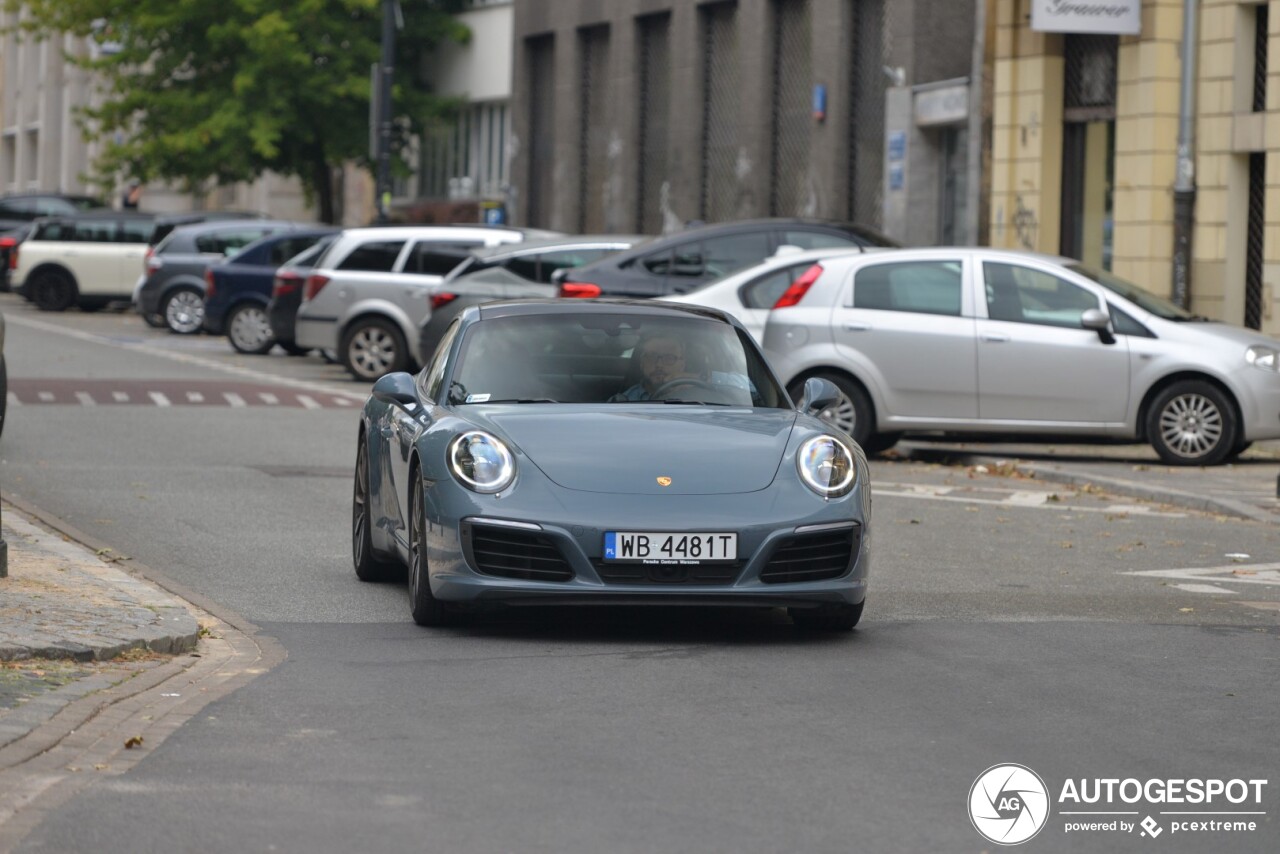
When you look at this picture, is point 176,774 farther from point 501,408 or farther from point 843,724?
point 501,408

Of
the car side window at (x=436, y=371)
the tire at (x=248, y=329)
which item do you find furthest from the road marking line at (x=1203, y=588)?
the tire at (x=248, y=329)

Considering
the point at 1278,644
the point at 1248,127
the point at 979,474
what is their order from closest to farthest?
the point at 1278,644, the point at 979,474, the point at 1248,127

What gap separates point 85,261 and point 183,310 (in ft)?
23.7

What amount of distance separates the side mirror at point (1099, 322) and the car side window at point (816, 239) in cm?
499

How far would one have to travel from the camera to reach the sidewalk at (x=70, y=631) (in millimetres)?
7684

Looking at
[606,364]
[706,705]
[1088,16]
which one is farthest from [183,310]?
[706,705]

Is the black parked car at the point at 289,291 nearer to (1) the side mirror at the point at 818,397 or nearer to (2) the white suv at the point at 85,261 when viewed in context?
(2) the white suv at the point at 85,261

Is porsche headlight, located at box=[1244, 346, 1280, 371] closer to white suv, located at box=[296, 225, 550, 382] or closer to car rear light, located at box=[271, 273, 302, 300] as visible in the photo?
white suv, located at box=[296, 225, 550, 382]

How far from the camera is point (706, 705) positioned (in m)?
7.79

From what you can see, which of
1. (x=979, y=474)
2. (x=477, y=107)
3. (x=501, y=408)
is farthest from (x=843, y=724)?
(x=477, y=107)

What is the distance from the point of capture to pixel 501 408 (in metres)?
9.81

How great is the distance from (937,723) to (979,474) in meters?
10.6

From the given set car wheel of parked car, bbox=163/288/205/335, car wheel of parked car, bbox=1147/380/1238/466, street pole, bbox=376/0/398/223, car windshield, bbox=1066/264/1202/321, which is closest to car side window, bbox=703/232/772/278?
car windshield, bbox=1066/264/1202/321

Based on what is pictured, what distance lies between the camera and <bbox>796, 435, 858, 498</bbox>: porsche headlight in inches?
367
